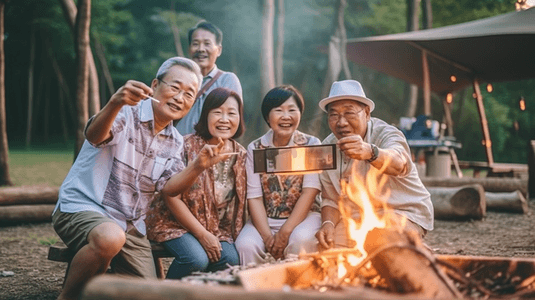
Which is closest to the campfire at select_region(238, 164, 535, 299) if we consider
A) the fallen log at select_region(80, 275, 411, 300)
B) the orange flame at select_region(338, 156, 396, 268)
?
the orange flame at select_region(338, 156, 396, 268)

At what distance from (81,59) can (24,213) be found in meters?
2.54

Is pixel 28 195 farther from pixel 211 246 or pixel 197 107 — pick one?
pixel 211 246

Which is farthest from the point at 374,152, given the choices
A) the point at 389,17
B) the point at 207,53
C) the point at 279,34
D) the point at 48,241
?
the point at 389,17

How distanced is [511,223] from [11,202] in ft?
23.1

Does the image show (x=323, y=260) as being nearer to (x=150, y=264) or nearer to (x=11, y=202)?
(x=150, y=264)

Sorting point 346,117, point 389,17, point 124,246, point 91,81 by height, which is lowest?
point 124,246

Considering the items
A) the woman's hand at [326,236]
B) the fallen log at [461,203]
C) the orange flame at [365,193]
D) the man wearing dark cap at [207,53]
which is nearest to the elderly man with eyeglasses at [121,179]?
the woman's hand at [326,236]

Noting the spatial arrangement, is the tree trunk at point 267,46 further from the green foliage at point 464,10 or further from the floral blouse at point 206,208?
the green foliage at point 464,10

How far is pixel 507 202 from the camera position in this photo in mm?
8992

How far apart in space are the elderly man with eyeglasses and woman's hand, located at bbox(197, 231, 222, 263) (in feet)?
1.21

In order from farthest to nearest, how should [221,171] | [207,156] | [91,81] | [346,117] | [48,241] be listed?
[91,81] < [48,241] < [221,171] < [346,117] < [207,156]

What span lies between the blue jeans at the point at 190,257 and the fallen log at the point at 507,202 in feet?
20.9

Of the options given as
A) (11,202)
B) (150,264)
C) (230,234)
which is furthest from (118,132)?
(11,202)

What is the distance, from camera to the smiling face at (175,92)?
12.0 feet
